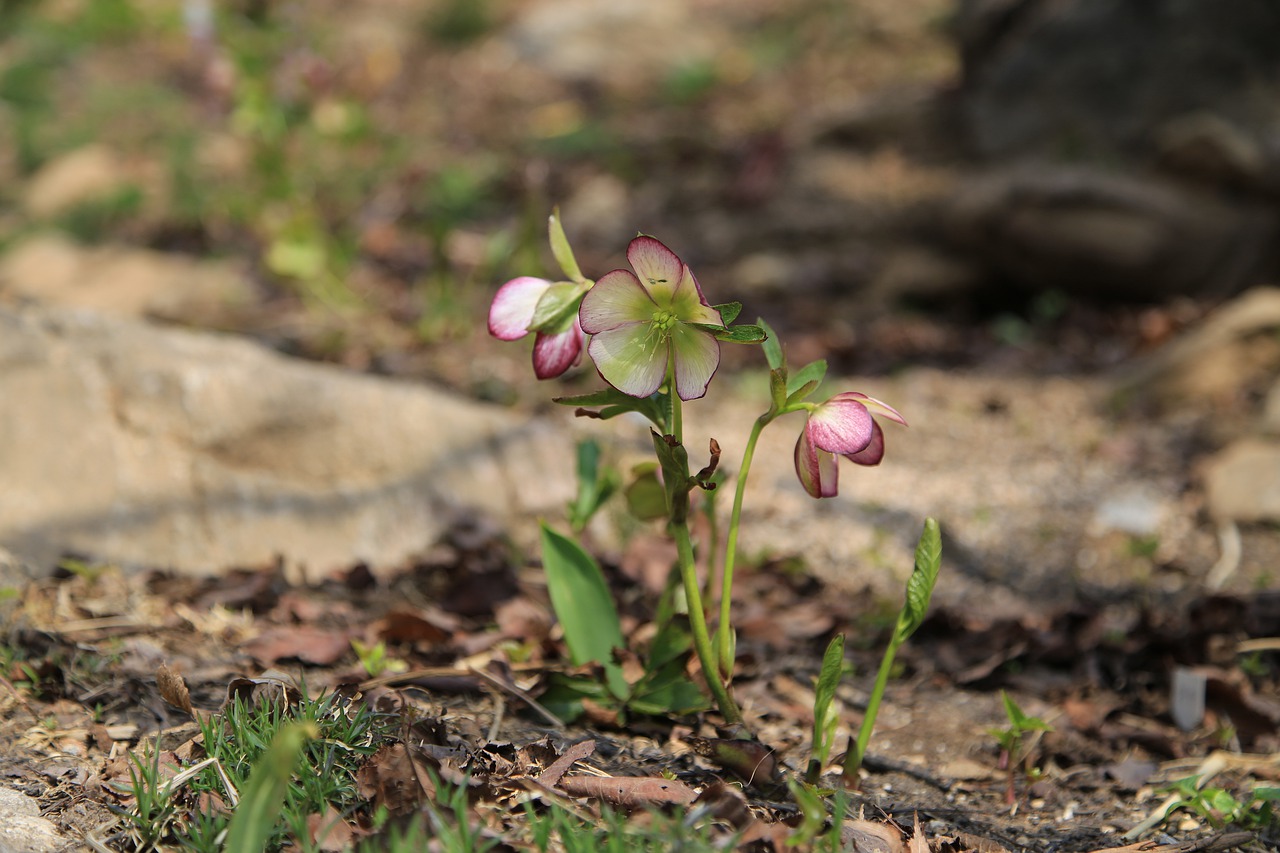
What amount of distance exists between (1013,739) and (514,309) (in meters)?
1.08

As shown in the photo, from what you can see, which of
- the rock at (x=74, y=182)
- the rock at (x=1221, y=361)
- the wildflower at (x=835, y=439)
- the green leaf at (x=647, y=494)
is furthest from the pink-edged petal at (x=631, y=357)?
the rock at (x=74, y=182)

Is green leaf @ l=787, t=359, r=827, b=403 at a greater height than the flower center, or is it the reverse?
the flower center

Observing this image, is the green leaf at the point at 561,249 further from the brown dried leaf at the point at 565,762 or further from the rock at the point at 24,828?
the rock at the point at 24,828

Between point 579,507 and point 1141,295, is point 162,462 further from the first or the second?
point 1141,295

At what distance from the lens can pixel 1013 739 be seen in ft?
5.71

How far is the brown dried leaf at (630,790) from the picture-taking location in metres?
1.41

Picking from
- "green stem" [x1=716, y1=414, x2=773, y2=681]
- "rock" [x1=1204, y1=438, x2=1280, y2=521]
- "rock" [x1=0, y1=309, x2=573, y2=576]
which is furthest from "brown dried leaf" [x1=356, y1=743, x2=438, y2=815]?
"rock" [x1=1204, y1=438, x2=1280, y2=521]

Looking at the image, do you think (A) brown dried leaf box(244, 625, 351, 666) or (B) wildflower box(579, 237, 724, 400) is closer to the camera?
(B) wildflower box(579, 237, 724, 400)

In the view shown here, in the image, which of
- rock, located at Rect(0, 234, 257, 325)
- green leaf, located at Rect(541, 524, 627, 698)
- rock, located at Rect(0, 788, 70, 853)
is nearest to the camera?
rock, located at Rect(0, 788, 70, 853)

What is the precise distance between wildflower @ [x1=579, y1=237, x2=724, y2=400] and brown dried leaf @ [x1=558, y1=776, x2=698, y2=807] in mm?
537

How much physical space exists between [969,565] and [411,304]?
2.67 meters

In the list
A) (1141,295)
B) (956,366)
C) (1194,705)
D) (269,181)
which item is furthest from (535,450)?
(1141,295)

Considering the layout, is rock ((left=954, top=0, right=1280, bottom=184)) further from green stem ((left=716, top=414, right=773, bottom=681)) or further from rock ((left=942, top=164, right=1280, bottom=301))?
green stem ((left=716, top=414, right=773, bottom=681))

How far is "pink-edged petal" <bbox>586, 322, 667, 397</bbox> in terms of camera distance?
4.53ft
